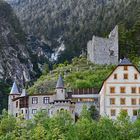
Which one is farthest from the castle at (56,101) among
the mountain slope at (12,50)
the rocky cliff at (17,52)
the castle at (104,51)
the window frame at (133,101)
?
the mountain slope at (12,50)

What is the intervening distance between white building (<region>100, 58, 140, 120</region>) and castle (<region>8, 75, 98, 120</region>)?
9.21 feet

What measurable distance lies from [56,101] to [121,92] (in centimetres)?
918

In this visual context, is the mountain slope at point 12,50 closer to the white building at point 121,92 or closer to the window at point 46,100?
the window at point 46,100

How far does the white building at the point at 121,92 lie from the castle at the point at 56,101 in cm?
281

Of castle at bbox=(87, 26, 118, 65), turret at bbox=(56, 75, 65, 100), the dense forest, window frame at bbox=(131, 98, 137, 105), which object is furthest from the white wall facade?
castle at bbox=(87, 26, 118, 65)

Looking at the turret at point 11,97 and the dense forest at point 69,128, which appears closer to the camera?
the dense forest at point 69,128

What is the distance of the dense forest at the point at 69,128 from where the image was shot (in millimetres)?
92812

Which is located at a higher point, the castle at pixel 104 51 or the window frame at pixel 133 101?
the castle at pixel 104 51

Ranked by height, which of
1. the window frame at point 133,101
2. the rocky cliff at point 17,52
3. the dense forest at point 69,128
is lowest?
the dense forest at point 69,128

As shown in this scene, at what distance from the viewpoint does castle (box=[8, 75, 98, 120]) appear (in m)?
107

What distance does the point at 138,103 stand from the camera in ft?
346

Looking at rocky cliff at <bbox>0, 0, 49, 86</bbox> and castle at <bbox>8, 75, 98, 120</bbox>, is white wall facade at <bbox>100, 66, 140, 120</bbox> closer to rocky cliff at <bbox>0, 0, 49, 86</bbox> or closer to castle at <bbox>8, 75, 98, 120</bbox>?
castle at <bbox>8, 75, 98, 120</bbox>

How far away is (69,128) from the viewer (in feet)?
310

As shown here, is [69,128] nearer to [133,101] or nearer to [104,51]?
[133,101]
